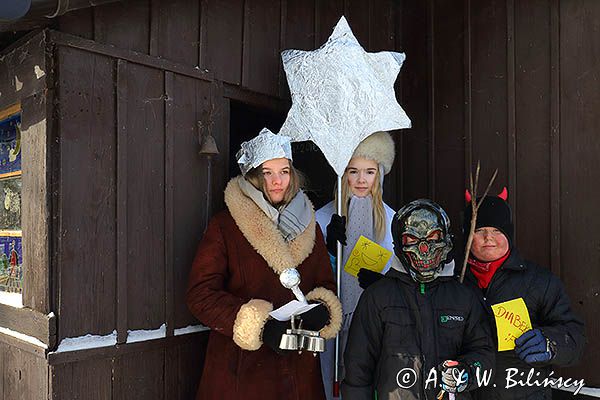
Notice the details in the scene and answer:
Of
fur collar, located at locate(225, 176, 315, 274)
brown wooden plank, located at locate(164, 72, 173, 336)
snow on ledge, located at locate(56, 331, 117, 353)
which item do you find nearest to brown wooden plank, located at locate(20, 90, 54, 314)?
snow on ledge, located at locate(56, 331, 117, 353)

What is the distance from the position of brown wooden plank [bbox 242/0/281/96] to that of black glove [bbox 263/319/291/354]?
4.60 feet

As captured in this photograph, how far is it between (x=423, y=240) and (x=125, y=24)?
166 centimetres

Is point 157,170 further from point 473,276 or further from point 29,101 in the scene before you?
point 473,276

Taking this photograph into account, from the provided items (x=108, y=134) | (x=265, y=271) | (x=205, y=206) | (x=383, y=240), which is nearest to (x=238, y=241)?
(x=265, y=271)

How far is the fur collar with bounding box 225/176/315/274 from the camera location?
2732mm

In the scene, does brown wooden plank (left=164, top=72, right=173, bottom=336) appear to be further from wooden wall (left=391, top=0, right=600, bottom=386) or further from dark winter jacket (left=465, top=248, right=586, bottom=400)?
wooden wall (left=391, top=0, right=600, bottom=386)

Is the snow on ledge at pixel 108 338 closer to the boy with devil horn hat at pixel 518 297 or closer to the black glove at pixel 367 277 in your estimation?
the black glove at pixel 367 277

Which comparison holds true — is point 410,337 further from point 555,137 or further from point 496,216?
point 555,137

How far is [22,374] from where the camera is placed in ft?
8.63

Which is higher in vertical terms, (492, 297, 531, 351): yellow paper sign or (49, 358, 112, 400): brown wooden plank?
(492, 297, 531, 351): yellow paper sign

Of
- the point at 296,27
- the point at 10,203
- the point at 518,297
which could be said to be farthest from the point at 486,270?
the point at 10,203

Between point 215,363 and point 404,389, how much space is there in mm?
892

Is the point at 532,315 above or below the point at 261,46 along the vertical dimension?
below

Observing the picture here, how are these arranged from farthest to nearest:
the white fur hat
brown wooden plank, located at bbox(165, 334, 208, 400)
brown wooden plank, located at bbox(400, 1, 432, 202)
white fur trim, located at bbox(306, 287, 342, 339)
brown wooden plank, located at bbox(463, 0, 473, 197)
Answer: brown wooden plank, located at bbox(400, 1, 432, 202), brown wooden plank, located at bbox(463, 0, 473, 197), the white fur hat, brown wooden plank, located at bbox(165, 334, 208, 400), white fur trim, located at bbox(306, 287, 342, 339)
